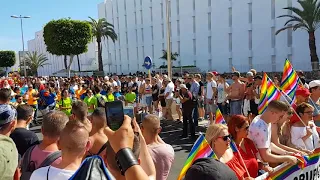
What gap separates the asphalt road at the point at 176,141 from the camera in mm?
7557

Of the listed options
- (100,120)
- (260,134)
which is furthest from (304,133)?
(100,120)

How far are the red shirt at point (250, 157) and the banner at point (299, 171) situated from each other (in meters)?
0.20

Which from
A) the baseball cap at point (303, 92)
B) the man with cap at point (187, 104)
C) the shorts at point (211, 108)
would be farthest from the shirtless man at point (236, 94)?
the baseball cap at point (303, 92)

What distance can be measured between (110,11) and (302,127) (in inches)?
2382

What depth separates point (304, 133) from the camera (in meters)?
5.02

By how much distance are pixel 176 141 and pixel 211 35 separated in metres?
34.9

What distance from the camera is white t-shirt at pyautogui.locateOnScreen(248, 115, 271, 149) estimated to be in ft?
13.9

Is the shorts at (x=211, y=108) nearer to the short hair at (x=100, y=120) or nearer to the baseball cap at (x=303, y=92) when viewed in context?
the baseball cap at (x=303, y=92)

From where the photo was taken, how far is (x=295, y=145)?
4.96m

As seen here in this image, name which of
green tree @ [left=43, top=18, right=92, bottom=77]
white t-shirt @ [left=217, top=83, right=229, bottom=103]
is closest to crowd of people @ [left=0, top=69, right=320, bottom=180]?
white t-shirt @ [left=217, top=83, right=229, bottom=103]

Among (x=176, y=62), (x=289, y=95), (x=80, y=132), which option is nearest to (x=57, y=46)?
(x=176, y=62)

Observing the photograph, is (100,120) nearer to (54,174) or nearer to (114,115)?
(54,174)

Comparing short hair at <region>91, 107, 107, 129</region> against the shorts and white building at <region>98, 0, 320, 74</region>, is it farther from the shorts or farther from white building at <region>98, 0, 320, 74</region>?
white building at <region>98, 0, 320, 74</region>

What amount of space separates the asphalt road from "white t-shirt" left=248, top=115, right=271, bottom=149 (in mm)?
2854
